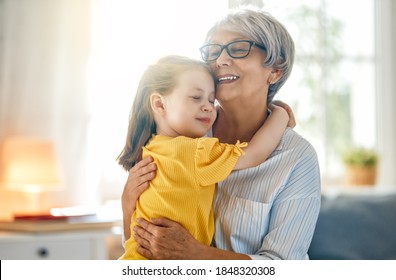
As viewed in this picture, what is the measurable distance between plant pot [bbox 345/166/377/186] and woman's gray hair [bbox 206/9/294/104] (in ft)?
6.40

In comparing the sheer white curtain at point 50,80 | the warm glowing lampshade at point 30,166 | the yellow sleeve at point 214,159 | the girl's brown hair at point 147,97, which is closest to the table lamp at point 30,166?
the warm glowing lampshade at point 30,166

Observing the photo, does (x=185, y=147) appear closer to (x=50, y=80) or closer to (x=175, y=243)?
(x=175, y=243)

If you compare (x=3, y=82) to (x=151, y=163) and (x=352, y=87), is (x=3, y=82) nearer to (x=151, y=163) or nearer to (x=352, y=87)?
(x=352, y=87)

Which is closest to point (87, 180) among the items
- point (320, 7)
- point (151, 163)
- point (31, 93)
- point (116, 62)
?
point (31, 93)

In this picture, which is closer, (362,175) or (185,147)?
(185,147)

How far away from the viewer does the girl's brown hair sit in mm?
942

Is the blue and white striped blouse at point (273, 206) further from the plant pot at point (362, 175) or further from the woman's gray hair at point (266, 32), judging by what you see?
the plant pot at point (362, 175)

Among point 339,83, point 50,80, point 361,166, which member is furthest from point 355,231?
point 50,80

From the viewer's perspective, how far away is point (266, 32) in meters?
0.94

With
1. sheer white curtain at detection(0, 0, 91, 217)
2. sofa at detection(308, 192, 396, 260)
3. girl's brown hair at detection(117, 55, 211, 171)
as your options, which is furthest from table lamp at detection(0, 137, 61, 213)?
girl's brown hair at detection(117, 55, 211, 171)

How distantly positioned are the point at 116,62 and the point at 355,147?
1.23 m

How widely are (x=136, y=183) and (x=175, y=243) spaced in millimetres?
104

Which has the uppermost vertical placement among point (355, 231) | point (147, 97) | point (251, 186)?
point (147, 97)

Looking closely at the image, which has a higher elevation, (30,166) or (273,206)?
(273,206)
